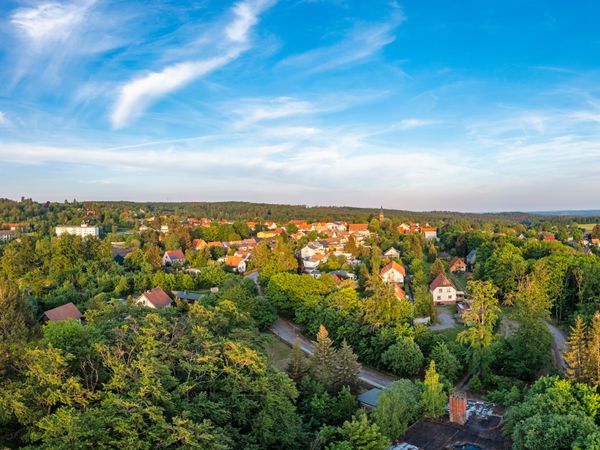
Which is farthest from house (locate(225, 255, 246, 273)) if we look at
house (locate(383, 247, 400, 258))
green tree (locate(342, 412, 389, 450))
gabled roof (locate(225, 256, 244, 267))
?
green tree (locate(342, 412, 389, 450))

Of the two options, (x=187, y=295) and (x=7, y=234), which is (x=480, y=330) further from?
(x=7, y=234)

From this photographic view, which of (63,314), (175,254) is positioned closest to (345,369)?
(63,314)

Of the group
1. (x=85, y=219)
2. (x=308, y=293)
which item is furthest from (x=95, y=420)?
(x=85, y=219)

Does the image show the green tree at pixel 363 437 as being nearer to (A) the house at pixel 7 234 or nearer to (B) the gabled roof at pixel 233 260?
(B) the gabled roof at pixel 233 260

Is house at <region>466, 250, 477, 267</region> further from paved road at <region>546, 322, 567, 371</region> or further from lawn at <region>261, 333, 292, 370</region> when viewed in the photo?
lawn at <region>261, 333, 292, 370</region>

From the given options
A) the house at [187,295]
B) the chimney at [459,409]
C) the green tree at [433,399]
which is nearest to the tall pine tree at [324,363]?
the green tree at [433,399]
